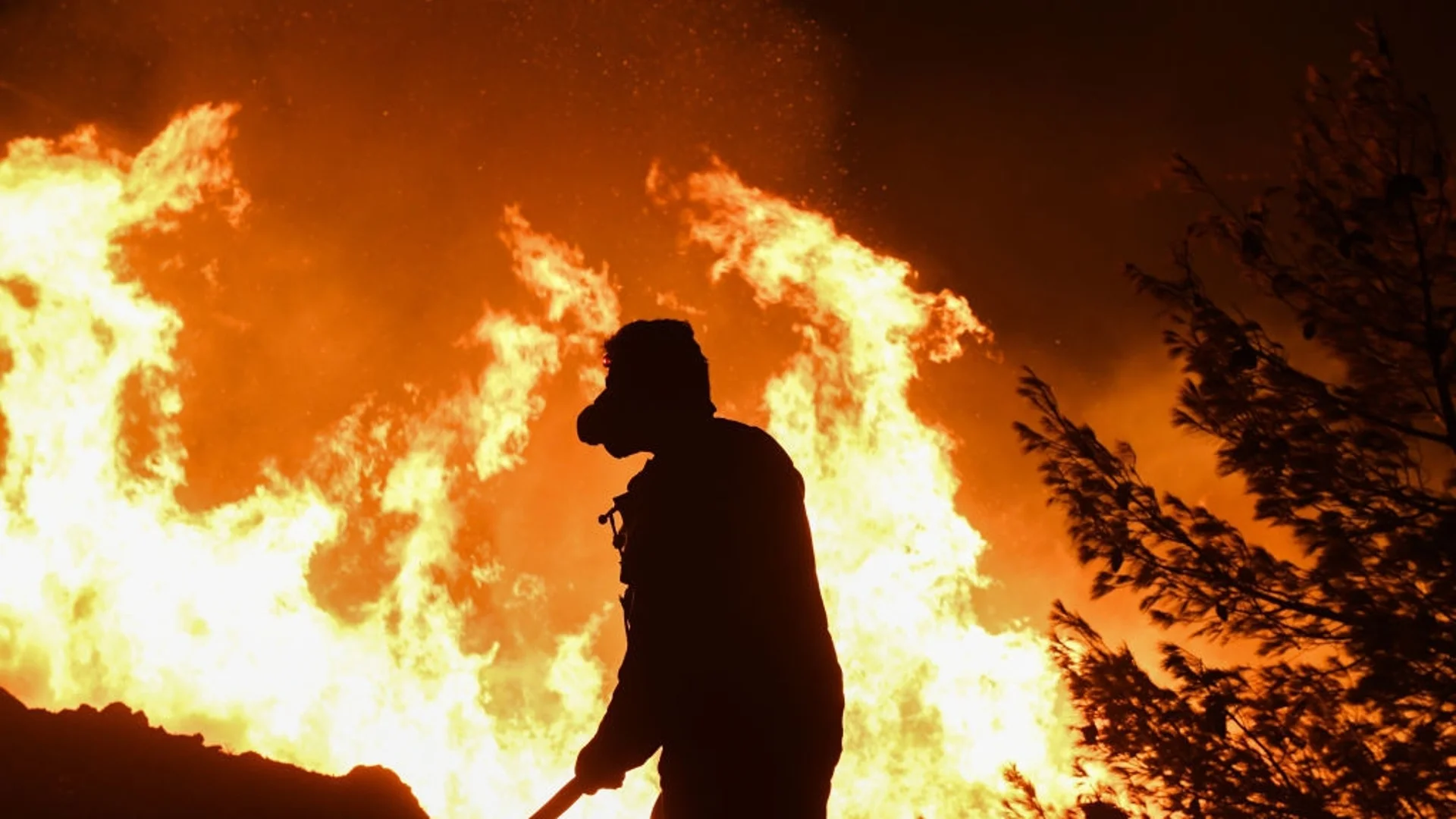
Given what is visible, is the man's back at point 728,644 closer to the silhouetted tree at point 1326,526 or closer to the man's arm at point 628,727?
the man's arm at point 628,727

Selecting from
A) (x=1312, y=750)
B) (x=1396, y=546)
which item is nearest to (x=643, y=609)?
(x=1396, y=546)

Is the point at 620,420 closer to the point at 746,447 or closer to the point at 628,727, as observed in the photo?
the point at 746,447

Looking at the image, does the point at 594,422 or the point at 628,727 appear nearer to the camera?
the point at 628,727

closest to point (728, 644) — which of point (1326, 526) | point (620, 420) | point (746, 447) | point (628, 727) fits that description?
point (628, 727)

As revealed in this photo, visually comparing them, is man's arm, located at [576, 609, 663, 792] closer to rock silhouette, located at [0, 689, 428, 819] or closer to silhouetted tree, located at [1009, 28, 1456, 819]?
silhouetted tree, located at [1009, 28, 1456, 819]

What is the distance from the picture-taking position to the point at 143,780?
814 inches

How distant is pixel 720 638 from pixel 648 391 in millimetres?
615

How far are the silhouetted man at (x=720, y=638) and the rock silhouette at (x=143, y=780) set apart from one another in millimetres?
21585

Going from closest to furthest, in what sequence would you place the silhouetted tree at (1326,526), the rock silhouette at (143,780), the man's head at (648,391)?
1. the man's head at (648,391)
2. the silhouetted tree at (1326,526)
3. the rock silhouette at (143,780)

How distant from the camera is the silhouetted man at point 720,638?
179 cm

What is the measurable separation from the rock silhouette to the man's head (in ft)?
70.6

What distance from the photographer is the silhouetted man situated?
179cm

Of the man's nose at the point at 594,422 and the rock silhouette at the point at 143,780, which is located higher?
the rock silhouette at the point at 143,780

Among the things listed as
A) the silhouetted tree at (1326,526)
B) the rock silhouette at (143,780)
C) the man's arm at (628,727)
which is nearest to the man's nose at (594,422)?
the man's arm at (628,727)
